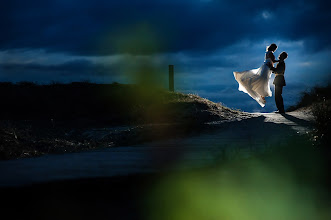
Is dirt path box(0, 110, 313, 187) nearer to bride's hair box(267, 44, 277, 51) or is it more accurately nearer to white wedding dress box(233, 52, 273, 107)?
white wedding dress box(233, 52, 273, 107)

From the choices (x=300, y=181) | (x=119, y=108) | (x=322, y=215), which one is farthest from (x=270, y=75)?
(x=322, y=215)

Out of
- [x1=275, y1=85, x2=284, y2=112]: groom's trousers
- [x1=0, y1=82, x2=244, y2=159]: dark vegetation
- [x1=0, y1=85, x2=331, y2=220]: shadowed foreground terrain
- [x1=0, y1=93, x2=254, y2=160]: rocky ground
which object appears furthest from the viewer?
[x1=275, y1=85, x2=284, y2=112]: groom's trousers

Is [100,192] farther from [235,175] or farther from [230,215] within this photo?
[235,175]

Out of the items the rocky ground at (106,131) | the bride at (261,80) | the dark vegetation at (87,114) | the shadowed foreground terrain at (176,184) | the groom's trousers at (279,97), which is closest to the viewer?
the shadowed foreground terrain at (176,184)

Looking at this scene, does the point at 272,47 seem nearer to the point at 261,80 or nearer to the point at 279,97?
the point at 261,80

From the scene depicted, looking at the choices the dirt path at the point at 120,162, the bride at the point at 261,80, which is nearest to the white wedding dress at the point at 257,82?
the bride at the point at 261,80

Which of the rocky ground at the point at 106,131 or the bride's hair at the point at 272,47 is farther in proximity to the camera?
the bride's hair at the point at 272,47

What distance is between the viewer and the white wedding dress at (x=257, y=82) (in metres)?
11.4

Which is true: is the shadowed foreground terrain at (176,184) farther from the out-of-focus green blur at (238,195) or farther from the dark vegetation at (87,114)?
the dark vegetation at (87,114)

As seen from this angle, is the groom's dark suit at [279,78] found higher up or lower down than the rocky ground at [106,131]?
higher up

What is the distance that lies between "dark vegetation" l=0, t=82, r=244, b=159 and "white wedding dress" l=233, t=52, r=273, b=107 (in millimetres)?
972

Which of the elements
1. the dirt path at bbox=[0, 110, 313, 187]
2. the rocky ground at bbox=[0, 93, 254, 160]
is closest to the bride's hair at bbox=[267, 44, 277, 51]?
the rocky ground at bbox=[0, 93, 254, 160]

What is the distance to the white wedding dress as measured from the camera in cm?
1142

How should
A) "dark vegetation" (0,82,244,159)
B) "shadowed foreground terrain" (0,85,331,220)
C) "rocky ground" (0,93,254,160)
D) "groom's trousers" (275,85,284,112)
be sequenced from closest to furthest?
"shadowed foreground terrain" (0,85,331,220) < "rocky ground" (0,93,254,160) < "dark vegetation" (0,82,244,159) < "groom's trousers" (275,85,284,112)
